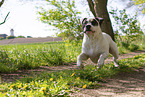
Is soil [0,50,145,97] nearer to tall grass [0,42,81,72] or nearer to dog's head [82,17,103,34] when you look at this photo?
dog's head [82,17,103,34]

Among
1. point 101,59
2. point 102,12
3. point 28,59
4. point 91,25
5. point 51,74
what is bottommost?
point 51,74

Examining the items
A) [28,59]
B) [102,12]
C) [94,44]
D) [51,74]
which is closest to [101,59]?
[94,44]

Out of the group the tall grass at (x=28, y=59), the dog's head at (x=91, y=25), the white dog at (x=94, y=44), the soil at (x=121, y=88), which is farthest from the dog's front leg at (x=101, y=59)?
the tall grass at (x=28, y=59)

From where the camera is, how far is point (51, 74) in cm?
389

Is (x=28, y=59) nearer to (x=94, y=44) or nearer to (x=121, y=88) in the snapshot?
(x=94, y=44)

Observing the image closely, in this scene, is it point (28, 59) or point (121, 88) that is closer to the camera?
point (121, 88)

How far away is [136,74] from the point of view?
4352mm

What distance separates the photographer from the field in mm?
2709

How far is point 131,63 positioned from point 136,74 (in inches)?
39.2

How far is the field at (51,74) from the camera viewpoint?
107 inches

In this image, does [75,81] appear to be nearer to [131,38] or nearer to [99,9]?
[99,9]

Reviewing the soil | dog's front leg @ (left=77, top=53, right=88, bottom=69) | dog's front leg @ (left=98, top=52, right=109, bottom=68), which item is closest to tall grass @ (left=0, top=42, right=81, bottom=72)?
dog's front leg @ (left=77, top=53, right=88, bottom=69)

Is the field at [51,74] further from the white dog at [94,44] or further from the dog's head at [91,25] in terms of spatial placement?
the dog's head at [91,25]

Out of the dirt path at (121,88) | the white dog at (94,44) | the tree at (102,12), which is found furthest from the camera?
the tree at (102,12)
